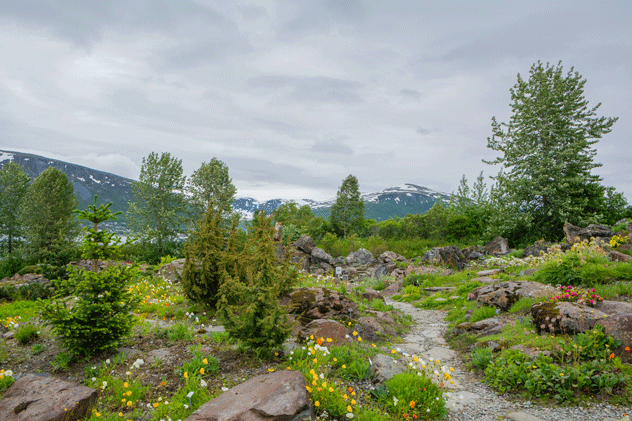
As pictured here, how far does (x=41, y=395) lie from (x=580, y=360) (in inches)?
277

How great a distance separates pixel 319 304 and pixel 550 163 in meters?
20.9

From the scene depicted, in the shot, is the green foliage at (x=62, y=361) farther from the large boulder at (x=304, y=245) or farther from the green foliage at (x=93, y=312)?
the large boulder at (x=304, y=245)

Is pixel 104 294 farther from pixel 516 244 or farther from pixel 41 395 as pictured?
pixel 516 244

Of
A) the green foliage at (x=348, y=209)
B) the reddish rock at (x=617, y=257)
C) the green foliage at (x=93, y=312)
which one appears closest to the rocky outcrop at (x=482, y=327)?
the reddish rock at (x=617, y=257)

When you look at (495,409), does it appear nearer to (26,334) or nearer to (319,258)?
(26,334)

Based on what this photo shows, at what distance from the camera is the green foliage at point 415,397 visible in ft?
11.9

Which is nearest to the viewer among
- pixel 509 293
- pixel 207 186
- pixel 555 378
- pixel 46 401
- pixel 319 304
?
pixel 46 401

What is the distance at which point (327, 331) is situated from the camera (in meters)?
5.40

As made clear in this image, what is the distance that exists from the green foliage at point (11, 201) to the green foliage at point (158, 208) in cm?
1543

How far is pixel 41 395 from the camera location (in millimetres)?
3436

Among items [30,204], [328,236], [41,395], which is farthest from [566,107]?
[30,204]

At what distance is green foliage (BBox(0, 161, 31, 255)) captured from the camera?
31.0 m

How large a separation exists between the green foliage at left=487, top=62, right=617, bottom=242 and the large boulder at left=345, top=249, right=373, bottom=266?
31.7 feet

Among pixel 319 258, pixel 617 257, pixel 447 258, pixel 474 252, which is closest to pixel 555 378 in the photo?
pixel 617 257
